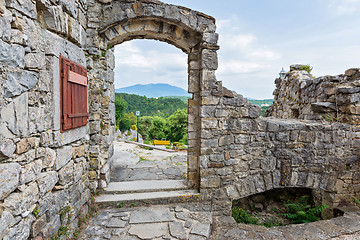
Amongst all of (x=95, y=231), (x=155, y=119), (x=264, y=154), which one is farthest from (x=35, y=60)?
(x=155, y=119)

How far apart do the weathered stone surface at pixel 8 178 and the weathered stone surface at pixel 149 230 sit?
1.82 m

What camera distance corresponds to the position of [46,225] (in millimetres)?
2244

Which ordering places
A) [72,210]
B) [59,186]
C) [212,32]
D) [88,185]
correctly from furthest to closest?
[212,32] < [88,185] < [72,210] < [59,186]

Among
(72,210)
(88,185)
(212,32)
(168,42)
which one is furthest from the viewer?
(168,42)

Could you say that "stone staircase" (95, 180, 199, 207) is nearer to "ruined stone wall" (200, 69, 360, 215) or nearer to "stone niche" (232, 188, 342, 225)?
"ruined stone wall" (200, 69, 360, 215)

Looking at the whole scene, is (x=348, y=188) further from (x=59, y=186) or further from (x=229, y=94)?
(x=59, y=186)

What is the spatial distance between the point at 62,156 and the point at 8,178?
0.84 metres

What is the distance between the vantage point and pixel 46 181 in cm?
225

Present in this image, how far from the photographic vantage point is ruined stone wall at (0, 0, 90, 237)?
5.53ft

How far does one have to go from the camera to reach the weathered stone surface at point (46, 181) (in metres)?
2.16

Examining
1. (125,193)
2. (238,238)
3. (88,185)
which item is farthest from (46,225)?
(238,238)

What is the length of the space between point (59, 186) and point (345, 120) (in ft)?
18.4

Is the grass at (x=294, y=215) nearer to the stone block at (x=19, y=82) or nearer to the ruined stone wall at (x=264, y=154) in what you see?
the ruined stone wall at (x=264, y=154)

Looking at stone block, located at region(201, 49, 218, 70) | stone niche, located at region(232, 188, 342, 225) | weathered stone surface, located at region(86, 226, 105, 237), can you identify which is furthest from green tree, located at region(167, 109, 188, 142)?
weathered stone surface, located at region(86, 226, 105, 237)
